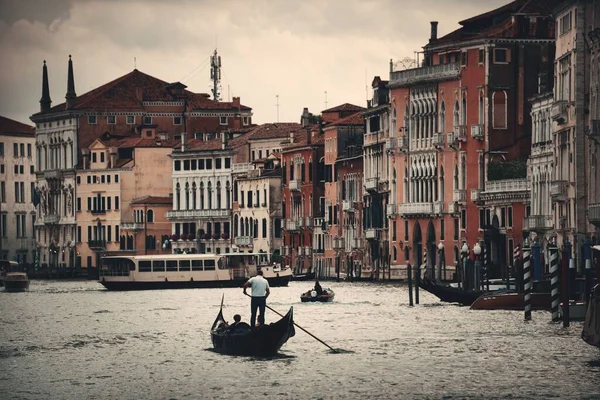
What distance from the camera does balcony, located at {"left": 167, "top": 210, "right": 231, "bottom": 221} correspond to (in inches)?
5106

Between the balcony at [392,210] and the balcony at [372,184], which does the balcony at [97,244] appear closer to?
the balcony at [372,184]

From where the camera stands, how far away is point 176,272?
94.9 meters

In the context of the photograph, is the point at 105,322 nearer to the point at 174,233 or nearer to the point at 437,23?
the point at 437,23

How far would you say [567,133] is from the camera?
72812mm

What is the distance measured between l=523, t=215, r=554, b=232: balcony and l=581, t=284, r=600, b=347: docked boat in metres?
34.2

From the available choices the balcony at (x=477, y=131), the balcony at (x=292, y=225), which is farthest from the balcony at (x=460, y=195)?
the balcony at (x=292, y=225)

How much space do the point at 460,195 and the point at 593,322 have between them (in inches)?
1992

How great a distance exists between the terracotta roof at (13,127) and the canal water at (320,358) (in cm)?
8534

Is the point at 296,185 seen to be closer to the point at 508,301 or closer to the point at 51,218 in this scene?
the point at 51,218

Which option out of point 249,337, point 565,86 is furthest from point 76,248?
point 249,337

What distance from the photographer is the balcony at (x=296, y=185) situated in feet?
382

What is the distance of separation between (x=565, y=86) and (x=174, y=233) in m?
62.8

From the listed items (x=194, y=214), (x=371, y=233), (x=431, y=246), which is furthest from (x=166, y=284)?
(x=194, y=214)

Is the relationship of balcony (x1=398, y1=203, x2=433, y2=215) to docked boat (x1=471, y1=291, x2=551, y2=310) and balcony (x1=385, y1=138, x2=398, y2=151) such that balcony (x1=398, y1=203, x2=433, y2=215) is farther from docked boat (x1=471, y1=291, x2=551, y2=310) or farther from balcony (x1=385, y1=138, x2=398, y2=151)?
docked boat (x1=471, y1=291, x2=551, y2=310)
